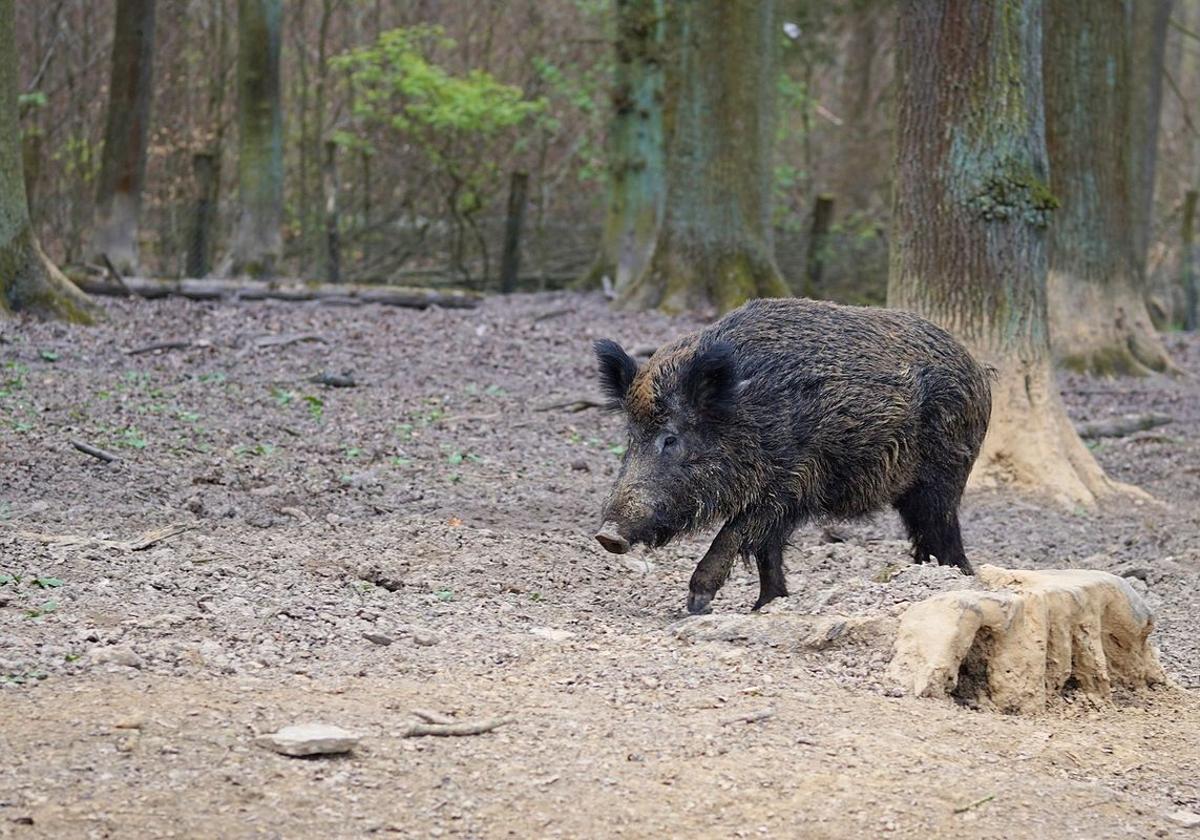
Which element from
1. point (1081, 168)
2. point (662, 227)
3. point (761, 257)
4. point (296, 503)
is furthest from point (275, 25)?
point (296, 503)

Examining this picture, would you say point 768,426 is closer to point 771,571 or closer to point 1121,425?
point 771,571

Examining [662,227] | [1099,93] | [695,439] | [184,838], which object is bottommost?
[184,838]

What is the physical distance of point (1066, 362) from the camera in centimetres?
1583

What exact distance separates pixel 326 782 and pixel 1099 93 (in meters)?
13.9

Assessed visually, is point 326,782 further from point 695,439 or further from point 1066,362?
point 1066,362

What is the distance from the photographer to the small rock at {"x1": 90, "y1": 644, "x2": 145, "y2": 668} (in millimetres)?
5346

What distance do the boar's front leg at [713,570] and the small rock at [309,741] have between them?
2602 mm

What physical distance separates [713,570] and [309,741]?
2844mm

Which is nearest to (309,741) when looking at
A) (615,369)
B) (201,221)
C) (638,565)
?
(615,369)

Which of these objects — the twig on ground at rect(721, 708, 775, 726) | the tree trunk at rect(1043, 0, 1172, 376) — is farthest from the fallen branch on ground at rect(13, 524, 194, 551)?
the tree trunk at rect(1043, 0, 1172, 376)

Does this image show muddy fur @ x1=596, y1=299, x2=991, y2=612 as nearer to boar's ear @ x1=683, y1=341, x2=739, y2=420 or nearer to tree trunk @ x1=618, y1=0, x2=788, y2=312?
boar's ear @ x1=683, y1=341, x2=739, y2=420

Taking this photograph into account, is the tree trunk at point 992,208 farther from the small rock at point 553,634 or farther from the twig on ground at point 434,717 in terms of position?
the twig on ground at point 434,717

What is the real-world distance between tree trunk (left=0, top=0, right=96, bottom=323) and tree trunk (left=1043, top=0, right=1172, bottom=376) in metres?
9.74

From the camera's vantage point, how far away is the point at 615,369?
7414 millimetres
